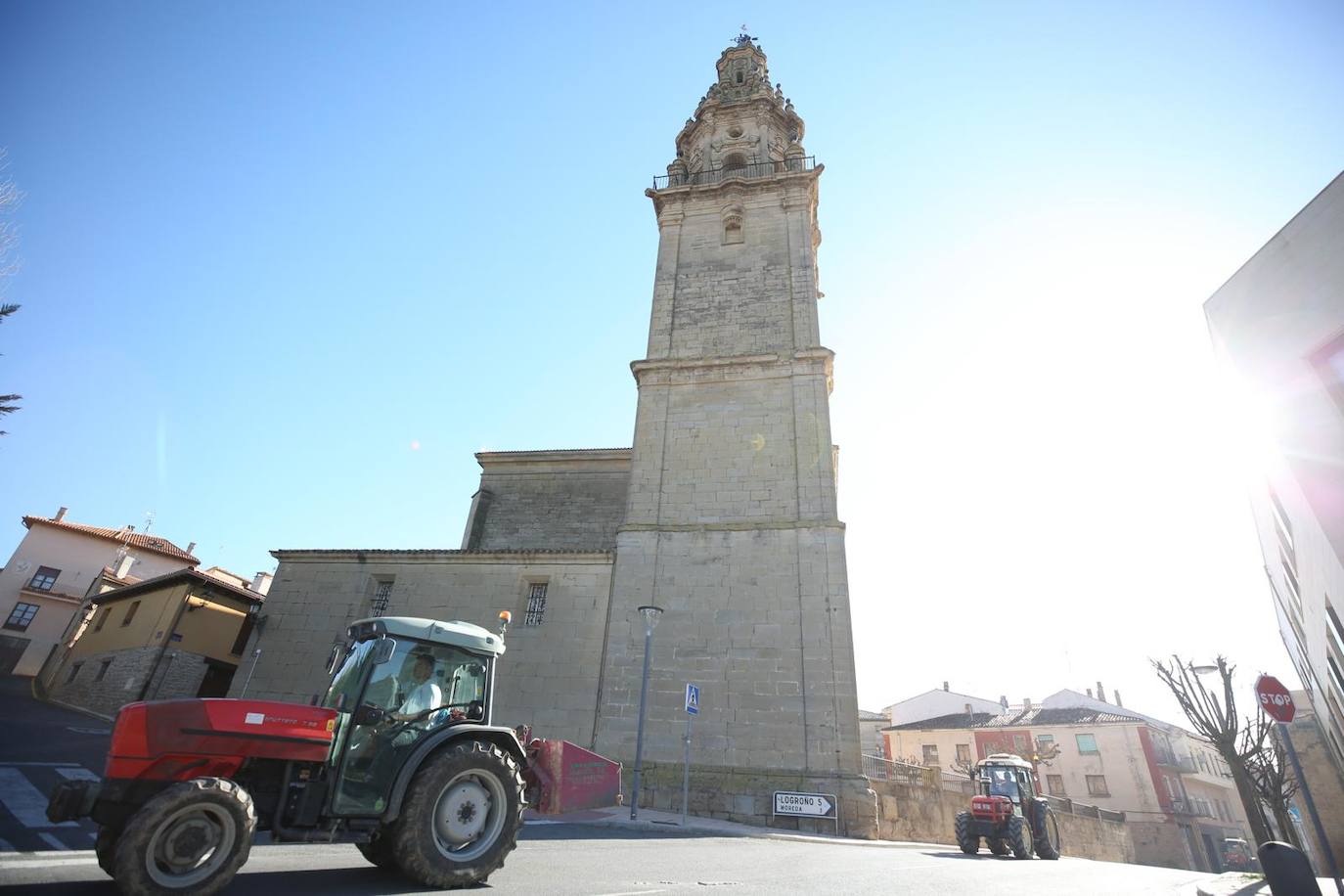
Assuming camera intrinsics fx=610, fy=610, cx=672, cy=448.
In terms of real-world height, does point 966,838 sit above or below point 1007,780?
below

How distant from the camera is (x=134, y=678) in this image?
18.8m

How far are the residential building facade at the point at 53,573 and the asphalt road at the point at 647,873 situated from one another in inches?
1443

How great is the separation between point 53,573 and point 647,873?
44.9 m

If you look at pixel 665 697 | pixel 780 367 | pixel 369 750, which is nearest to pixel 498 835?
pixel 369 750

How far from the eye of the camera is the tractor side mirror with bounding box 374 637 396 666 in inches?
198

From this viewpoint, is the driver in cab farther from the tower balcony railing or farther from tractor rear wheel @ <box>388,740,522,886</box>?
the tower balcony railing

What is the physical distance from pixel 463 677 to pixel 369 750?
0.94 m

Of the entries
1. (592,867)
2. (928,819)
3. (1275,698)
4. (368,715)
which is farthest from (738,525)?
(368,715)

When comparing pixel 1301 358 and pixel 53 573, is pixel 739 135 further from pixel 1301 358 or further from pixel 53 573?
pixel 53 573

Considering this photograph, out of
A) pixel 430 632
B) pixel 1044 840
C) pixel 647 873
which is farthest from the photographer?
pixel 1044 840

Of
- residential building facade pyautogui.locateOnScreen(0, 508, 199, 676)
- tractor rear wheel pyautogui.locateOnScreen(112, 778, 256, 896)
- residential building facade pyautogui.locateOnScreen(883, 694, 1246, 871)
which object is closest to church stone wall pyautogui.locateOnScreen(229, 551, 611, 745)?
tractor rear wheel pyautogui.locateOnScreen(112, 778, 256, 896)

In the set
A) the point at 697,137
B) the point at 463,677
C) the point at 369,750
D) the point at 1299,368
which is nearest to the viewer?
the point at 369,750

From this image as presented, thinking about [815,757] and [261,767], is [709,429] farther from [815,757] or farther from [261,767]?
[261,767]

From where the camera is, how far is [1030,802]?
1368 centimetres
